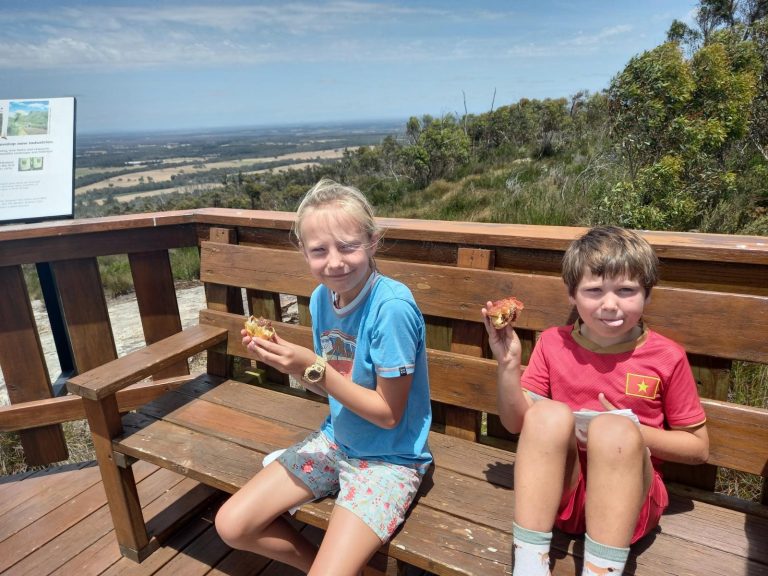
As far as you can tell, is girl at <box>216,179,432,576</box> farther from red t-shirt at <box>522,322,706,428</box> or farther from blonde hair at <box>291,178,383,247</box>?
red t-shirt at <box>522,322,706,428</box>

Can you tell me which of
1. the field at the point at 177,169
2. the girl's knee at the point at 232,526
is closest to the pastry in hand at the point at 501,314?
the girl's knee at the point at 232,526

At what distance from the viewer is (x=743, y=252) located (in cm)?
159

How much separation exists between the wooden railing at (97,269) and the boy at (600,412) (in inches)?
16.5

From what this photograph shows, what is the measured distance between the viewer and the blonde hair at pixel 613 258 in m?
1.48

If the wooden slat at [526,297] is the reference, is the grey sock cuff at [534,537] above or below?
below

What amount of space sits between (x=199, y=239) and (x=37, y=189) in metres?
0.84

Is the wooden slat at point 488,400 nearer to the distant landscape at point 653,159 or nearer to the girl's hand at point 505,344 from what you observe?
the girl's hand at point 505,344

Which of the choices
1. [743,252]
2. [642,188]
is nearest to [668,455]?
[743,252]

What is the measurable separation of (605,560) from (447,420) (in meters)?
0.93

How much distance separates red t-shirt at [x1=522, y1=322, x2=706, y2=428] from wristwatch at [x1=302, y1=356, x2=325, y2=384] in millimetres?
707

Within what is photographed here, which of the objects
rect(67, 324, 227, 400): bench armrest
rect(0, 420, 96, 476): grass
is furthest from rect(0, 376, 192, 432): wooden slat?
rect(67, 324, 227, 400): bench armrest

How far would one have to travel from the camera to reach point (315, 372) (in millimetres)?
1511

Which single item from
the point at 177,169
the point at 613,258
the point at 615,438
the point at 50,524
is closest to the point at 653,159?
the point at 613,258

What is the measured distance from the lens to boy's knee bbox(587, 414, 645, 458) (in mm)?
1295
